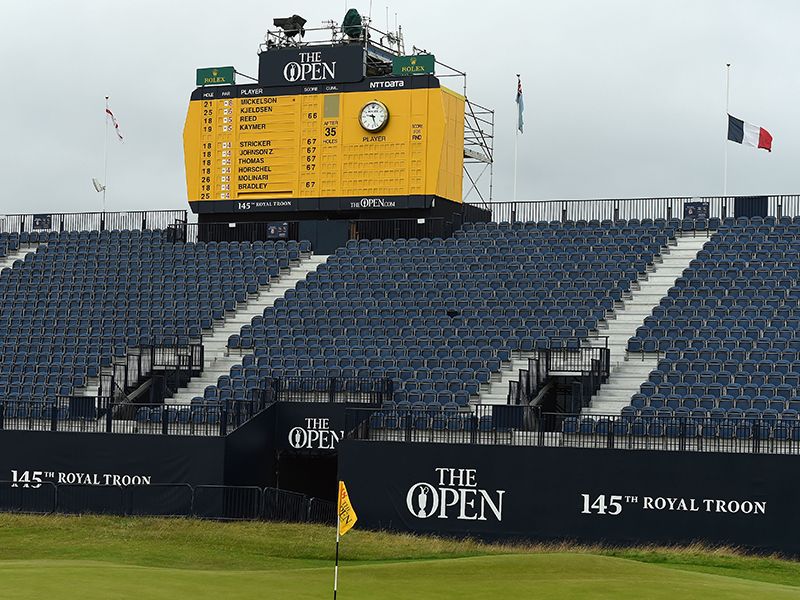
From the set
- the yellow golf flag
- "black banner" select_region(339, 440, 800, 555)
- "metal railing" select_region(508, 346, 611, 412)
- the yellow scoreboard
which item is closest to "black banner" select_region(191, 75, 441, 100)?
the yellow scoreboard

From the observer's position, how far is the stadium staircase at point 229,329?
1395 inches

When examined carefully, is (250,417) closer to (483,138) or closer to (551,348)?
(551,348)

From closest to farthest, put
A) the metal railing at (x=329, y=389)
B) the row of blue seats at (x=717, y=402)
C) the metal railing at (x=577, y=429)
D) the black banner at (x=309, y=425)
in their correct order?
the metal railing at (x=577, y=429) → the row of blue seats at (x=717, y=402) → the black banner at (x=309, y=425) → the metal railing at (x=329, y=389)

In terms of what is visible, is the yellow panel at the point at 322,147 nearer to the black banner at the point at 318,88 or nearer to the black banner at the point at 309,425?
the black banner at the point at 318,88

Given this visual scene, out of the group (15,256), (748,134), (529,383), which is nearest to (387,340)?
(529,383)

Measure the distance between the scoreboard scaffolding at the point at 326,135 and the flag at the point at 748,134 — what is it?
8.05 metres

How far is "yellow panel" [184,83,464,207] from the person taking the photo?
134 feet

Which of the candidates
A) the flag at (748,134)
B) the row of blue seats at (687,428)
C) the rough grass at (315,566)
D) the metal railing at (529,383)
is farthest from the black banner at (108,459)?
the flag at (748,134)

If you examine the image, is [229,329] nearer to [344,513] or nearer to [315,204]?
[315,204]

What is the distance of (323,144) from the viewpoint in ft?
138

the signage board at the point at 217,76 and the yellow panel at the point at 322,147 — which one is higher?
the signage board at the point at 217,76

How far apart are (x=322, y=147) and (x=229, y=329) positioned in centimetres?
706

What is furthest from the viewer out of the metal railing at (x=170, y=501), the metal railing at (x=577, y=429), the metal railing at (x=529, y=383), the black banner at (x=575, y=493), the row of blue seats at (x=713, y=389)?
the metal railing at (x=529, y=383)

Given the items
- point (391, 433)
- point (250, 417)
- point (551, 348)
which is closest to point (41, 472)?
point (250, 417)
